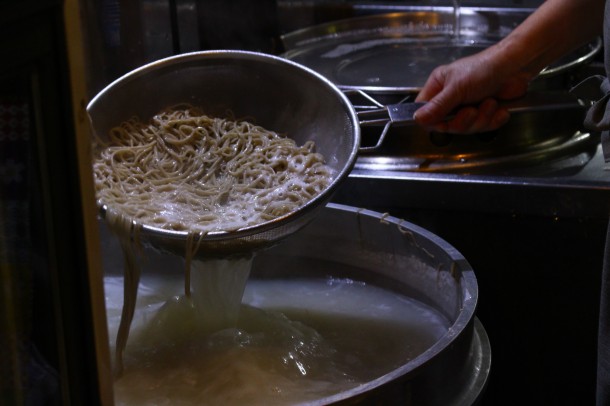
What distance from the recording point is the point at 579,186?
206cm

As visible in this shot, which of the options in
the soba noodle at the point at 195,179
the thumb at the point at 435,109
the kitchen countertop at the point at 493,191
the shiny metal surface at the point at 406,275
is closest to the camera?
the shiny metal surface at the point at 406,275

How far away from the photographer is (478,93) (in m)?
2.26

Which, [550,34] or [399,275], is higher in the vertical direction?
[550,34]

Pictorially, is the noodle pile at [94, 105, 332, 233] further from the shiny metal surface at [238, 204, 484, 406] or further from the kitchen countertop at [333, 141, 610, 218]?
the kitchen countertop at [333, 141, 610, 218]

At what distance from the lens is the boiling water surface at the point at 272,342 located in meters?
1.64

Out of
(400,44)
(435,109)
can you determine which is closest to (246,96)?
(435,109)

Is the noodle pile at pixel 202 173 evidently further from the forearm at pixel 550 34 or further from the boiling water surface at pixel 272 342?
the forearm at pixel 550 34

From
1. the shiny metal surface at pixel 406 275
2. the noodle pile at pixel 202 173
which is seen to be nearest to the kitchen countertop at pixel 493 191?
the shiny metal surface at pixel 406 275

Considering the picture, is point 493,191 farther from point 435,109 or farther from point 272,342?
point 272,342

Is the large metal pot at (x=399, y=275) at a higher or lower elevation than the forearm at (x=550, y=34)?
lower

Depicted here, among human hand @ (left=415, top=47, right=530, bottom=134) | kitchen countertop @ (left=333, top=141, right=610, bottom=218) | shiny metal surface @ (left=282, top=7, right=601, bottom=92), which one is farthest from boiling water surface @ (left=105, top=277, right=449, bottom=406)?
shiny metal surface @ (left=282, top=7, right=601, bottom=92)

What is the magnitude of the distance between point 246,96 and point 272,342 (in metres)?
0.60

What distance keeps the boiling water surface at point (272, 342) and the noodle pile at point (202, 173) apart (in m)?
0.31

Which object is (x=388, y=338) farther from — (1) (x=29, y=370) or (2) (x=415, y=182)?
(1) (x=29, y=370)
